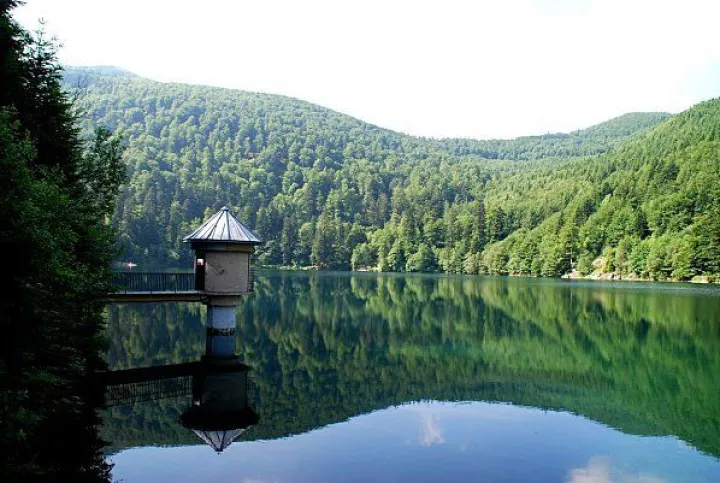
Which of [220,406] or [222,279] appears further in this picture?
[222,279]

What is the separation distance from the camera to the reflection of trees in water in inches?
963

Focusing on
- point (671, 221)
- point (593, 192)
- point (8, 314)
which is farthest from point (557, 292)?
point (593, 192)

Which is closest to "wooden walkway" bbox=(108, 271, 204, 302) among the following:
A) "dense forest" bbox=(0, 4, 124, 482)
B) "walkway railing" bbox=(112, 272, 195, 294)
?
"walkway railing" bbox=(112, 272, 195, 294)

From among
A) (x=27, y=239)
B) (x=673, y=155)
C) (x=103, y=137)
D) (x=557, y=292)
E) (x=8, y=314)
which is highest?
(x=673, y=155)

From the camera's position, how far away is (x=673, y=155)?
159625mm

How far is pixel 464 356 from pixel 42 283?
83.8 ft

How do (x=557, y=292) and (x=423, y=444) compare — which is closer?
(x=423, y=444)

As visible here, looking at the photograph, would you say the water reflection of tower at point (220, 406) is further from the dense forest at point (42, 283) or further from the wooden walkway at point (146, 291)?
the wooden walkway at point (146, 291)

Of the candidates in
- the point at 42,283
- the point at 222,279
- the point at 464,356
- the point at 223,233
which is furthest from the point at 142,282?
the point at 42,283

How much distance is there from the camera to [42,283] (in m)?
14.1

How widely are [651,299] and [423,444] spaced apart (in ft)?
189

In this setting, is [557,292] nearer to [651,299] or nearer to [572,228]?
[651,299]

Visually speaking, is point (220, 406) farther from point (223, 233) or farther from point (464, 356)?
point (464, 356)

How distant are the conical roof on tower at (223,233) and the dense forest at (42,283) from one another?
16.0 ft
